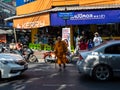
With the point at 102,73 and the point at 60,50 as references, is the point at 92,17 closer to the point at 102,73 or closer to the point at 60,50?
the point at 60,50

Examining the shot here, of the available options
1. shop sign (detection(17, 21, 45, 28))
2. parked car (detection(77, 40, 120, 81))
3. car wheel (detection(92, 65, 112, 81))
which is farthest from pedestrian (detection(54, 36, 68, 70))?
shop sign (detection(17, 21, 45, 28))

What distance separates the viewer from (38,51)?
29312mm

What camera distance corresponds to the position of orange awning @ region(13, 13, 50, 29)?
89.1ft

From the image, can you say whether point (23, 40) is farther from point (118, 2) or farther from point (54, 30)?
point (118, 2)

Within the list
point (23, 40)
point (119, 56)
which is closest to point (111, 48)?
point (119, 56)

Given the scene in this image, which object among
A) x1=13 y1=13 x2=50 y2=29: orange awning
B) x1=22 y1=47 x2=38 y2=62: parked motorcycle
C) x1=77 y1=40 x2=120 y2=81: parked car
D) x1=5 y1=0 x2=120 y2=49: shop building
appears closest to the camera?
x1=77 y1=40 x2=120 y2=81: parked car

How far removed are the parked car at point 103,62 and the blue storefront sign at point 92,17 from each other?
12888 mm

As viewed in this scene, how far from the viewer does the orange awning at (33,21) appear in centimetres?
2717

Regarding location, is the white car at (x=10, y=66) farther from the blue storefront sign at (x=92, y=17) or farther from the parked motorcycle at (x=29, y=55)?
the blue storefront sign at (x=92, y=17)

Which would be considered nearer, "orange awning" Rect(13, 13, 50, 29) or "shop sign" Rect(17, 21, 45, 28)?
"orange awning" Rect(13, 13, 50, 29)

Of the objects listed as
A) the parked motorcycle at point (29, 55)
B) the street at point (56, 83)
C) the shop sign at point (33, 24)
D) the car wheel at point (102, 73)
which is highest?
the shop sign at point (33, 24)

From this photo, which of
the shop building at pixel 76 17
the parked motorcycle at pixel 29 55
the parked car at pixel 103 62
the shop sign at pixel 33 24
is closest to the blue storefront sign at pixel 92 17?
the shop building at pixel 76 17

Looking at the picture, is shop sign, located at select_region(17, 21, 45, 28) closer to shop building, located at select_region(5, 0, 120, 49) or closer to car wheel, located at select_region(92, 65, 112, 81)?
shop building, located at select_region(5, 0, 120, 49)

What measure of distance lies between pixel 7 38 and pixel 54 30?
669 inches
